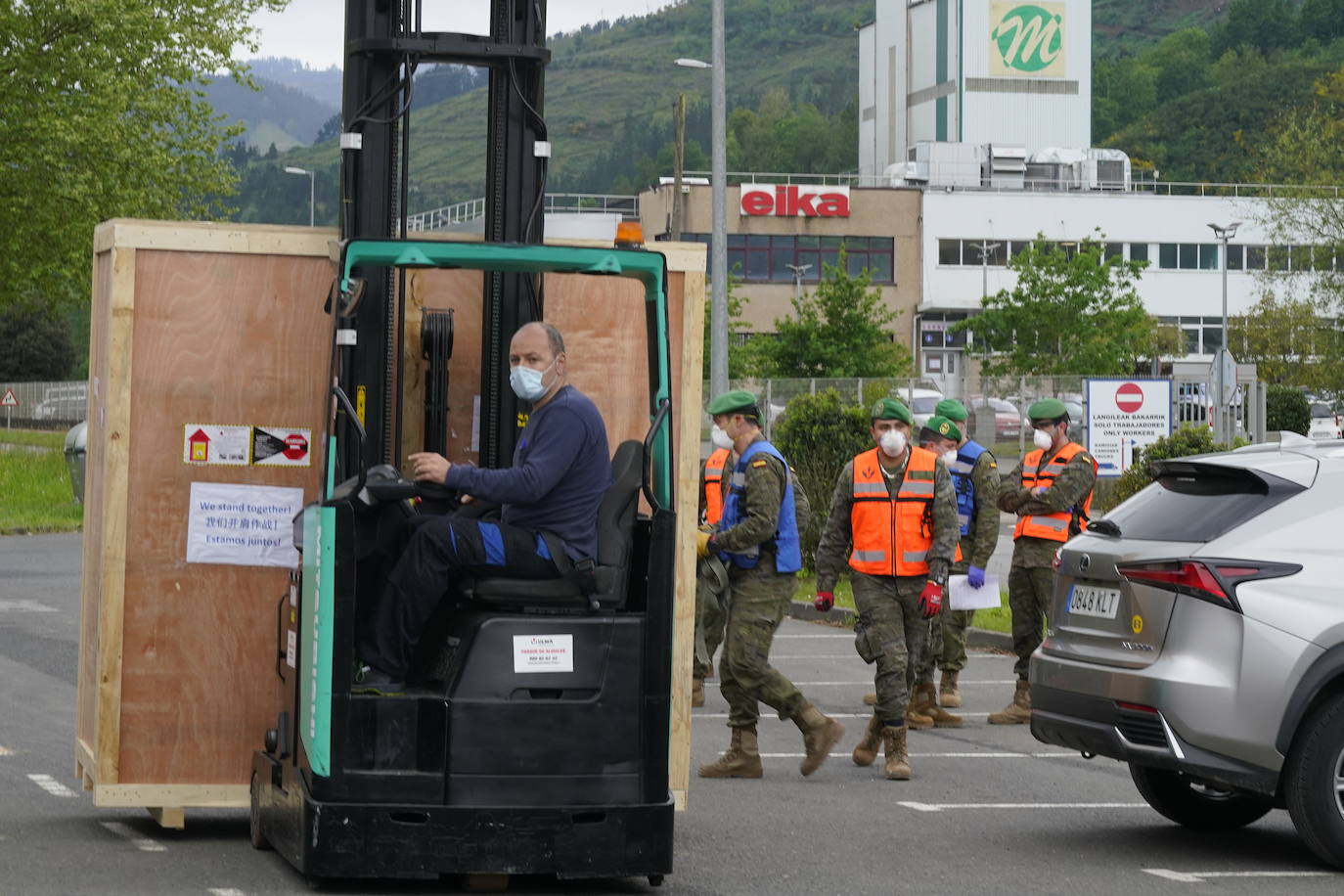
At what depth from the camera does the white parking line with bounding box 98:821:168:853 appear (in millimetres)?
8148

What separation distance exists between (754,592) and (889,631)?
30.4 inches

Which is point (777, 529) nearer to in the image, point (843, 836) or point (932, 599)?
point (932, 599)

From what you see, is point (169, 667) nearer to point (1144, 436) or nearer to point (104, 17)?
point (1144, 436)

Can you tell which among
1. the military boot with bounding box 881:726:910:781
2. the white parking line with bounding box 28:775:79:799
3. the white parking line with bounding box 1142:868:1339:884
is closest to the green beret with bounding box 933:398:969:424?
the military boot with bounding box 881:726:910:781

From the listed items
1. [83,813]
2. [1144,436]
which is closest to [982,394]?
[1144,436]

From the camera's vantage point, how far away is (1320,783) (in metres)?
8.15

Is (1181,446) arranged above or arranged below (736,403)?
above

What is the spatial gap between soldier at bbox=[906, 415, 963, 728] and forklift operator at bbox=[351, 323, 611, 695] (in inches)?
213

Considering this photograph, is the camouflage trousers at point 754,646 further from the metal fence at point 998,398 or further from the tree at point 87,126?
the tree at point 87,126

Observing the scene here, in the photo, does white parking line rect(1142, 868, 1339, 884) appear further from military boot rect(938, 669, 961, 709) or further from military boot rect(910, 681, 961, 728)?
military boot rect(938, 669, 961, 709)

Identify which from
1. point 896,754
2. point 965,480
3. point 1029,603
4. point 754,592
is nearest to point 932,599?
point 896,754

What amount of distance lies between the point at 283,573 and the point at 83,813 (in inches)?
59.5

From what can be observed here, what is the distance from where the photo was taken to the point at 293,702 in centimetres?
766

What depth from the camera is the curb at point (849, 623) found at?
58.7 ft
